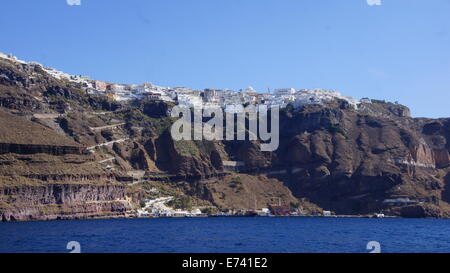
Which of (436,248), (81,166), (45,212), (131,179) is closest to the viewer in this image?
(436,248)

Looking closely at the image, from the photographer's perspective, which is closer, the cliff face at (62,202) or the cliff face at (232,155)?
the cliff face at (62,202)

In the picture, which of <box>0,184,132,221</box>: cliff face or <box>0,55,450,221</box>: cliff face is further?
<box>0,55,450,221</box>: cliff face

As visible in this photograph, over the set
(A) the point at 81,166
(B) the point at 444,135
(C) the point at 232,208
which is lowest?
(C) the point at 232,208

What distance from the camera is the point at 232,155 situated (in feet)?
476

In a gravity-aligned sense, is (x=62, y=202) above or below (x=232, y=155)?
below

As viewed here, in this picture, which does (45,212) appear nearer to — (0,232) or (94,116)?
(0,232)

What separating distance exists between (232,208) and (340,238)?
66211 millimetres

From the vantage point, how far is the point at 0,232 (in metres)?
63.8

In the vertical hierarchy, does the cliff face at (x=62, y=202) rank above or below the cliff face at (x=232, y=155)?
below

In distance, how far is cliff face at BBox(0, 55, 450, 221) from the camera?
4331 inches

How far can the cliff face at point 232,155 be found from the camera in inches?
4331

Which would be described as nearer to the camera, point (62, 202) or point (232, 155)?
point (62, 202)

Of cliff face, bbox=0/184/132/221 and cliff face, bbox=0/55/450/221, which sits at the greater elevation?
cliff face, bbox=0/55/450/221
